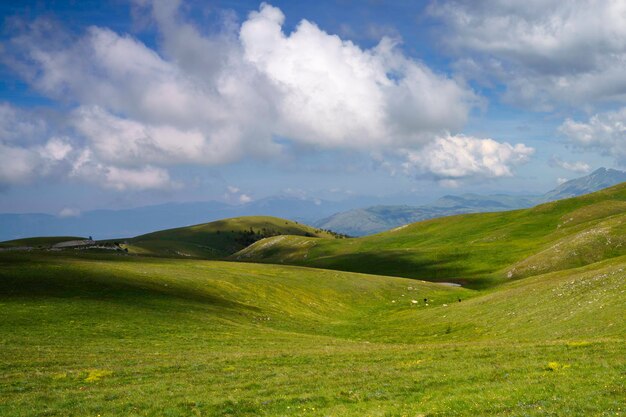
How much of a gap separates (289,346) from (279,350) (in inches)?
152

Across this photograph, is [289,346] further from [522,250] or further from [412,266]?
[522,250]

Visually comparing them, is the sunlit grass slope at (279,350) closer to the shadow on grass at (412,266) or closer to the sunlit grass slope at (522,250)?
the sunlit grass slope at (522,250)

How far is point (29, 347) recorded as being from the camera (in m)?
37.9

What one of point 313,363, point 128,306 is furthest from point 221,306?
point 313,363

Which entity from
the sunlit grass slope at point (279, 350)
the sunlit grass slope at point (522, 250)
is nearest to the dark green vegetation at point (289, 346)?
the sunlit grass slope at point (279, 350)

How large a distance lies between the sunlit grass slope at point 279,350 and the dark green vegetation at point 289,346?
17 centimetres

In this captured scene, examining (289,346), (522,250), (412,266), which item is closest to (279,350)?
(289,346)

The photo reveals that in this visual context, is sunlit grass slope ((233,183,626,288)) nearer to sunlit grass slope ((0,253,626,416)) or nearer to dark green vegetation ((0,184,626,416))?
dark green vegetation ((0,184,626,416))

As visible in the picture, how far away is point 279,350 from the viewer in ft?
135

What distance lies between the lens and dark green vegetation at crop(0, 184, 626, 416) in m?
23.9

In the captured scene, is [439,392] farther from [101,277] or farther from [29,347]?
[101,277]

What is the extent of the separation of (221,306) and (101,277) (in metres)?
19.5

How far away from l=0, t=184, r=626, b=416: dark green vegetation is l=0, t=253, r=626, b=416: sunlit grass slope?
0.56 feet

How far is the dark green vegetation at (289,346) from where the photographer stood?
23.9 m
